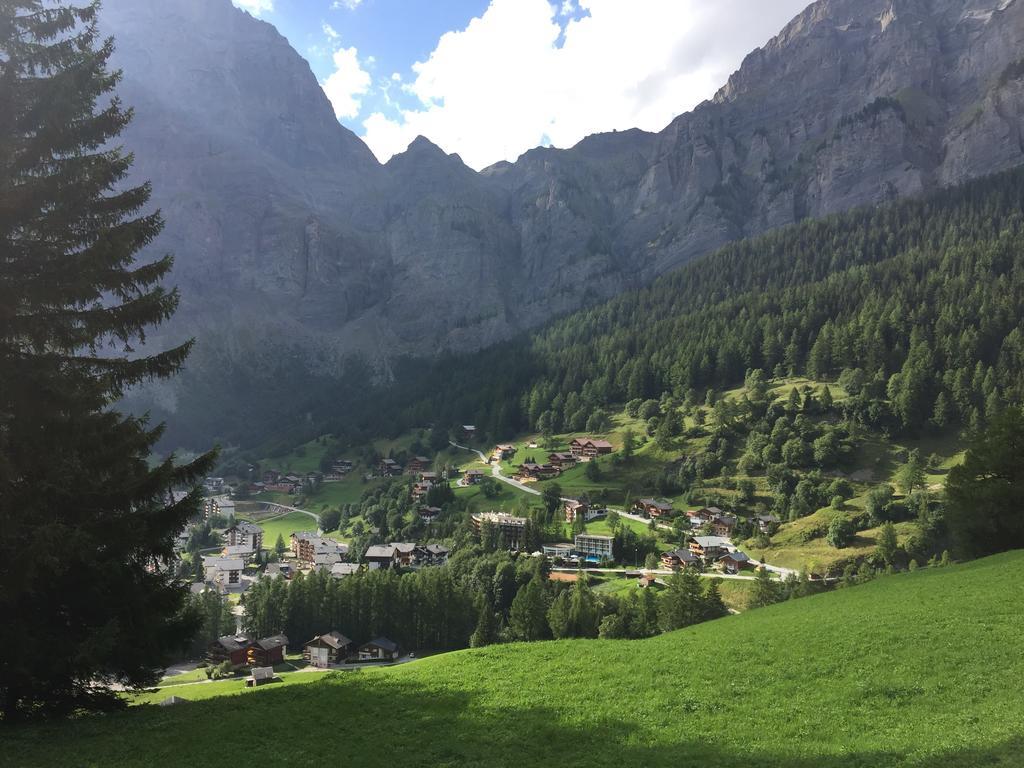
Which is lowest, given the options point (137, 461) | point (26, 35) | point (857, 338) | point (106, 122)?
point (137, 461)

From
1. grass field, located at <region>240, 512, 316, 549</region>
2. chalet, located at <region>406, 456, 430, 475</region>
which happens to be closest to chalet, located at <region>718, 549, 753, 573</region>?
grass field, located at <region>240, 512, 316, 549</region>

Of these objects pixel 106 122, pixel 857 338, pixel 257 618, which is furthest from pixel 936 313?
pixel 106 122

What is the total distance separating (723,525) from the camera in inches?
3499

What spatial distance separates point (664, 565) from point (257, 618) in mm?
54747

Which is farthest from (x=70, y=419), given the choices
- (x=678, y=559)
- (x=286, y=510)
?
(x=286, y=510)

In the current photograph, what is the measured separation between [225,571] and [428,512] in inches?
1524

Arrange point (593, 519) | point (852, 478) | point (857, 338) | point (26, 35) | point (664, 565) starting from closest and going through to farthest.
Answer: point (26, 35) < point (664, 565) < point (852, 478) < point (593, 519) < point (857, 338)

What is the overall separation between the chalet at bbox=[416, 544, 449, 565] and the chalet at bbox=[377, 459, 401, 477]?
60.0 meters

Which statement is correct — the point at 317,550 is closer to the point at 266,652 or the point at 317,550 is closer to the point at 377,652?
the point at 266,652

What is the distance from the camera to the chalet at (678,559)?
77.5 m

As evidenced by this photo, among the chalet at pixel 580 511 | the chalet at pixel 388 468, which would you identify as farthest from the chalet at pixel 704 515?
the chalet at pixel 388 468

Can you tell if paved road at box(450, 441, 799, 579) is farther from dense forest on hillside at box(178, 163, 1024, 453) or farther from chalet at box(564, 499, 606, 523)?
dense forest on hillside at box(178, 163, 1024, 453)

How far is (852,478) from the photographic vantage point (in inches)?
3583

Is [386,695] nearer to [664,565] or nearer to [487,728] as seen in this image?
[487,728]
